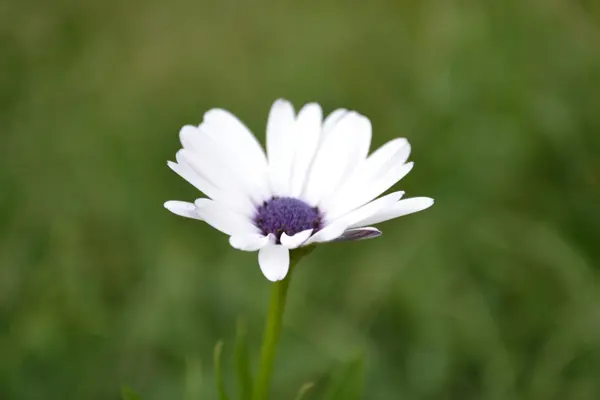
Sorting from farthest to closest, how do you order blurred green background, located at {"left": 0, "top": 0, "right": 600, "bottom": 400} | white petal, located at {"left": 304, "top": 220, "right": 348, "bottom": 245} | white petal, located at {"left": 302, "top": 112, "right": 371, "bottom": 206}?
1. blurred green background, located at {"left": 0, "top": 0, "right": 600, "bottom": 400}
2. white petal, located at {"left": 302, "top": 112, "right": 371, "bottom": 206}
3. white petal, located at {"left": 304, "top": 220, "right": 348, "bottom": 245}

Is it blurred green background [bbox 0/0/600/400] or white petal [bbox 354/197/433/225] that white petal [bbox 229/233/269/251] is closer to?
white petal [bbox 354/197/433/225]

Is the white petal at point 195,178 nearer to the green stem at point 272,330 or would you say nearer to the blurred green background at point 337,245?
the green stem at point 272,330

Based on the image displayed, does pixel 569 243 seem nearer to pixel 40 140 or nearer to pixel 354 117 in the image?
pixel 354 117

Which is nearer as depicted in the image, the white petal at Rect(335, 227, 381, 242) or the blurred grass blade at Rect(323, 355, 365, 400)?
the white petal at Rect(335, 227, 381, 242)

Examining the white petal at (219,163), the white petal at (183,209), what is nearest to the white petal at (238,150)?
the white petal at (219,163)

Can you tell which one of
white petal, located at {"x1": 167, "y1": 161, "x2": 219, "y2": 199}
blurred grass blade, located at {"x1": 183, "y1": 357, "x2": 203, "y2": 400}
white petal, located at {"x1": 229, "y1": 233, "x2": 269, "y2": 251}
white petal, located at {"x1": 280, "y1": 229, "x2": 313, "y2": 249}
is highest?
white petal, located at {"x1": 167, "y1": 161, "x2": 219, "y2": 199}

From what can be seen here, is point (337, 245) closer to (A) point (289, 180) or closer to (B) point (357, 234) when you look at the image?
(A) point (289, 180)

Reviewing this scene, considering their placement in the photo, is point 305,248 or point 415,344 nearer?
point 305,248

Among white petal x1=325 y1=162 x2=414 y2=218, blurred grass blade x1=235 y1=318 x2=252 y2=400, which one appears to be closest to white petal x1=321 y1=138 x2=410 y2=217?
white petal x1=325 y1=162 x2=414 y2=218

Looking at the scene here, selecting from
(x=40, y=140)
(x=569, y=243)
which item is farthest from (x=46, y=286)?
(x=569, y=243)
